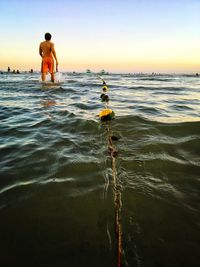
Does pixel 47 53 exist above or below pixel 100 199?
above

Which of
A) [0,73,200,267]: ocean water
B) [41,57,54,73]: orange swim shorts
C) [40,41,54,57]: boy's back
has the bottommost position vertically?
[0,73,200,267]: ocean water

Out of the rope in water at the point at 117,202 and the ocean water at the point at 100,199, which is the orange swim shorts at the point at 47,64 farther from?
the rope in water at the point at 117,202

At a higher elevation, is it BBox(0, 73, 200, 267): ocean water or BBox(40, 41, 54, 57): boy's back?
BBox(40, 41, 54, 57): boy's back

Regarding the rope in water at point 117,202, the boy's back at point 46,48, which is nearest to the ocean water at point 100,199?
the rope in water at point 117,202

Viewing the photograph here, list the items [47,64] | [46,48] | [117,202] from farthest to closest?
1. [47,64]
2. [46,48]
3. [117,202]

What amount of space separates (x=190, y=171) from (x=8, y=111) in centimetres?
486

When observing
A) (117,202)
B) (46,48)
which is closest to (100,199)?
(117,202)

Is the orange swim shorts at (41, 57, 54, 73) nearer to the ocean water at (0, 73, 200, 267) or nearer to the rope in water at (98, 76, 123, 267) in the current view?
the ocean water at (0, 73, 200, 267)

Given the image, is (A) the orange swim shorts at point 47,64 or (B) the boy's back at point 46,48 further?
(A) the orange swim shorts at point 47,64

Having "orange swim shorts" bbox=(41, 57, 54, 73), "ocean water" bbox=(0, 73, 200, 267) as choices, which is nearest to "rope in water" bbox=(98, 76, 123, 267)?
"ocean water" bbox=(0, 73, 200, 267)

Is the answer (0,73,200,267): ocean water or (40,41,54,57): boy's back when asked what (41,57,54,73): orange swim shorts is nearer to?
(40,41,54,57): boy's back

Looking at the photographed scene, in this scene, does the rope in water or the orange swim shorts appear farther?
the orange swim shorts

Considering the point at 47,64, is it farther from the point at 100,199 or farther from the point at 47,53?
the point at 100,199

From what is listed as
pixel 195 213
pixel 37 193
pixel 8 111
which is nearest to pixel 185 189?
pixel 195 213
